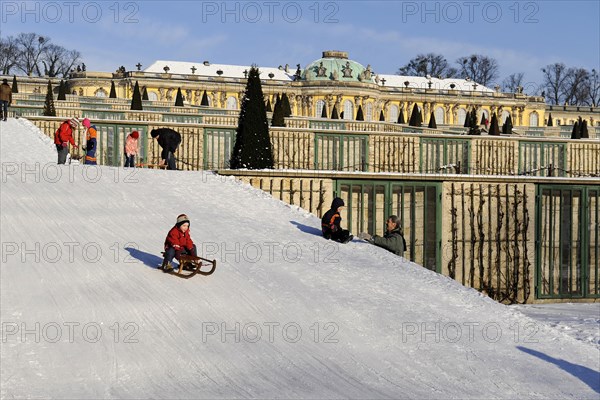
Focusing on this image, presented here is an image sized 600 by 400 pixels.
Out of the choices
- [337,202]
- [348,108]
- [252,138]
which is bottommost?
[337,202]

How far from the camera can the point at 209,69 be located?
105m

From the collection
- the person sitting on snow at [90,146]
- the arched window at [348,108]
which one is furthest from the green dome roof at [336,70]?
the person sitting on snow at [90,146]

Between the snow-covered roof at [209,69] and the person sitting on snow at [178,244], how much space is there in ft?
292

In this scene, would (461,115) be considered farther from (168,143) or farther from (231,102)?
(168,143)

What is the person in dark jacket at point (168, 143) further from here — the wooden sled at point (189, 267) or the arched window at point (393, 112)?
the arched window at point (393, 112)

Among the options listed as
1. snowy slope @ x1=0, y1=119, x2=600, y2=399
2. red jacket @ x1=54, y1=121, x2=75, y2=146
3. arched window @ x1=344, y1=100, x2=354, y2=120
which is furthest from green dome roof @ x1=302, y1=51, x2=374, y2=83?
snowy slope @ x1=0, y1=119, x2=600, y2=399

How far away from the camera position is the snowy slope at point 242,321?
1096 cm

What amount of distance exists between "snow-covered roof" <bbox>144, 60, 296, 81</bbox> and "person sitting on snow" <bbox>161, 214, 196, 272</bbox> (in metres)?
88.9

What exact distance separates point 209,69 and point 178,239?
91705 mm

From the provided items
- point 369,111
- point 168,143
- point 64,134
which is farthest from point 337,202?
point 369,111

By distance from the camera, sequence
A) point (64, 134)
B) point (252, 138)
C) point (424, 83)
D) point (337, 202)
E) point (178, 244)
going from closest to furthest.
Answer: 1. point (178, 244)
2. point (337, 202)
3. point (252, 138)
4. point (64, 134)
5. point (424, 83)

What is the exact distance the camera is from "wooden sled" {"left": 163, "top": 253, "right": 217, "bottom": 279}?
47.8 ft

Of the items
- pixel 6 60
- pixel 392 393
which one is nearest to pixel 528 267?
pixel 392 393

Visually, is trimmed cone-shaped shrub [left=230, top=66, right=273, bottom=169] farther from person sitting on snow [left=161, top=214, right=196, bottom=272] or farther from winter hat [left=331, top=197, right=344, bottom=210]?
person sitting on snow [left=161, top=214, right=196, bottom=272]
